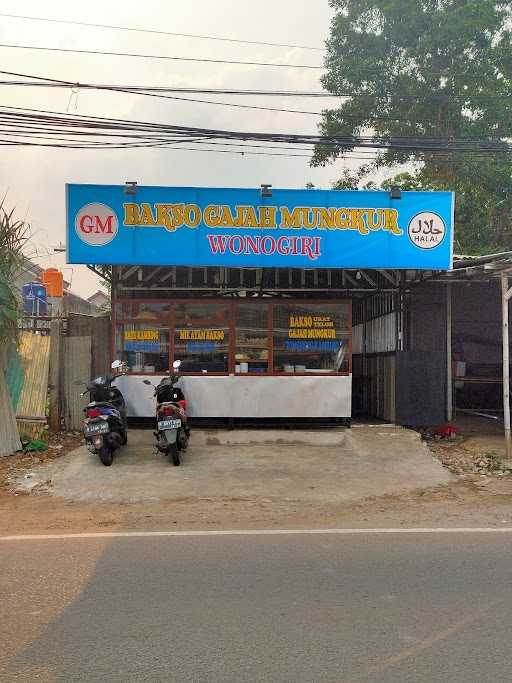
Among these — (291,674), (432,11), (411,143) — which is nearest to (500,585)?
(291,674)

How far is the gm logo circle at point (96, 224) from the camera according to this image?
9531 mm

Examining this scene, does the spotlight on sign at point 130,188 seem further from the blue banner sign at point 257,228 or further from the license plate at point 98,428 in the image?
the license plate at point 98,428

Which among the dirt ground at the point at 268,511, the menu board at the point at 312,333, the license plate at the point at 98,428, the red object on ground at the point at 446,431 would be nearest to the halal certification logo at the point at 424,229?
the menu board at the point at 312,333

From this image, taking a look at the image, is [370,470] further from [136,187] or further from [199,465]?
[136,187]

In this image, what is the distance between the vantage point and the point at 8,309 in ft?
28.3

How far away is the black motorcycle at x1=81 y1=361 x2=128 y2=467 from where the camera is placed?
8.32 meters

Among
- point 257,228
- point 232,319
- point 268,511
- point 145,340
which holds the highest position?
point 257,228

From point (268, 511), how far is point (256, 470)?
178cm

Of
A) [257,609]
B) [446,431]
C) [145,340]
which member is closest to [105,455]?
[145,340]

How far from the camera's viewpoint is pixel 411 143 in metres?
20.7

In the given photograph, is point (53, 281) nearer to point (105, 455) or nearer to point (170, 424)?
point (105, 455)

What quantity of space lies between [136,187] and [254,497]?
5323 millimetres

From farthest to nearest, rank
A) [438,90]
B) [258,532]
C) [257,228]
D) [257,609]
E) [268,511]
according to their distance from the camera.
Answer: [438,90] → [257,228] → [268,511] → [258,532] → [257,609]

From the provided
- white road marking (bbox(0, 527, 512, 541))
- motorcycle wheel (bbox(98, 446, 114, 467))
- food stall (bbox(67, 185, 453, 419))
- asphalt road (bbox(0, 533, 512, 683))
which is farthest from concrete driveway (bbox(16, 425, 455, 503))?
asphalt road (bbox(0, 533, 512, 683))
